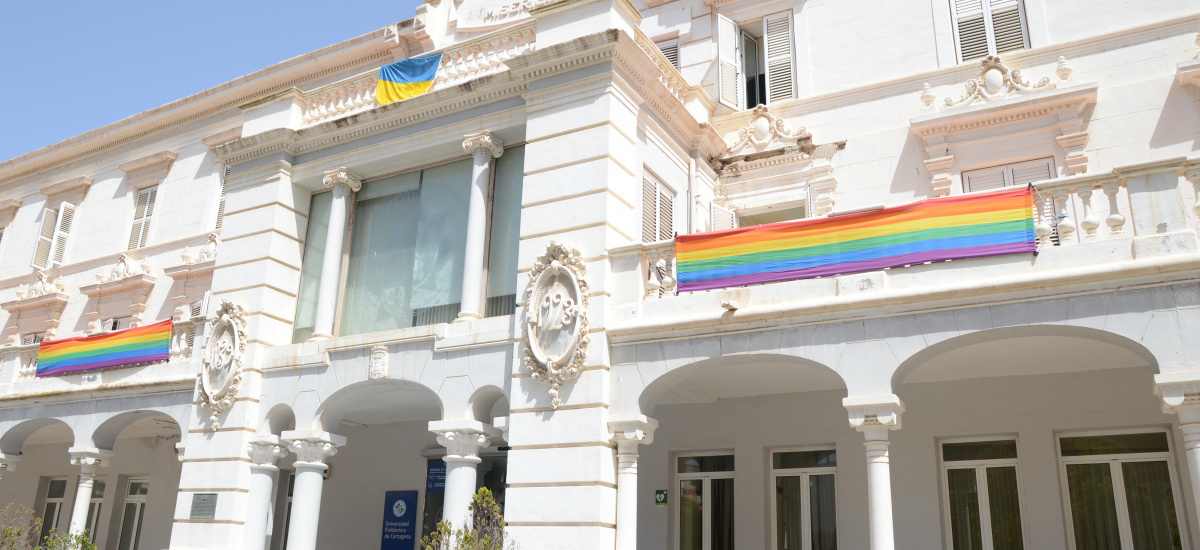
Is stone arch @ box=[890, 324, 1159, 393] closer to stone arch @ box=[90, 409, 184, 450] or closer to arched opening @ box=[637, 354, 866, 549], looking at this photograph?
arched opening @ box=[637, 354, 866, 549]

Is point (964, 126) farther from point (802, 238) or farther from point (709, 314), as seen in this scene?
point (709, 314)

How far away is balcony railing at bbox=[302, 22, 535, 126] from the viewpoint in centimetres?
1577

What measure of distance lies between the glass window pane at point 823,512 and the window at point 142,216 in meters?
18.3

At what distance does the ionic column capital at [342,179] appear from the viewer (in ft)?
55.3

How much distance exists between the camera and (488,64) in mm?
15961

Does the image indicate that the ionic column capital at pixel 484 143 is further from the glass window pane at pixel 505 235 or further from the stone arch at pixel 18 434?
the stone arch at pixel 18 434

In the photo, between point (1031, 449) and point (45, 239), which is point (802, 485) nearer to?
point (1031, 449)

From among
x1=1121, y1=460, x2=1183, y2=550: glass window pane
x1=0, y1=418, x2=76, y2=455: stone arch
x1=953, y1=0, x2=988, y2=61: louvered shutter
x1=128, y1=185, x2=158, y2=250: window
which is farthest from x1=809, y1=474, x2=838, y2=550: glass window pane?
x1=128, y1=185, x2=158, y2=250: window

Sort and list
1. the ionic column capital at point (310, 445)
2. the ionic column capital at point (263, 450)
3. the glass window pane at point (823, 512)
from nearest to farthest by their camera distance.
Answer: the glass window pane at point (823, 512) < the ionic column capital at point (310, 445) < the ionic column capital at point (263, 450)

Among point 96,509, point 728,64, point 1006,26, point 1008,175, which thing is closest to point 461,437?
point 728,64

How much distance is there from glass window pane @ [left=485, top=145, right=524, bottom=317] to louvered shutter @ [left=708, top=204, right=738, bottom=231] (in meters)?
3.37

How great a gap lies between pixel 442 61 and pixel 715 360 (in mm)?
7680

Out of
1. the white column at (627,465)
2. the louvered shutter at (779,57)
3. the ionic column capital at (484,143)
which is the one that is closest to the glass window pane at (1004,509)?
the white column at (627,465)

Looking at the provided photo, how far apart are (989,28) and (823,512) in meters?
8.72
